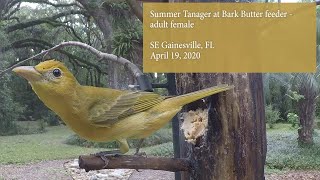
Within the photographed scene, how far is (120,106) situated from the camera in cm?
66

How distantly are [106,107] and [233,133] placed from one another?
185 millimetres

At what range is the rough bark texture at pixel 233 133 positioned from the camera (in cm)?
67

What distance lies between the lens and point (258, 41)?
2.40 ft

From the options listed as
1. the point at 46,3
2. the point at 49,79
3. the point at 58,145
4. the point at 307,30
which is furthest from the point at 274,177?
the point at 49,79

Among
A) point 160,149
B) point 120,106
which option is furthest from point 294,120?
point 120,106

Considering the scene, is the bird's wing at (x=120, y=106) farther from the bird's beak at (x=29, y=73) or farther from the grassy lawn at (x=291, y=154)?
the grassy lawn at (x=291, y=154)

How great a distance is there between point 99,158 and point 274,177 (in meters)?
2.24

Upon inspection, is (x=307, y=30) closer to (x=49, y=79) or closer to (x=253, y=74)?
(x=253, y=74)

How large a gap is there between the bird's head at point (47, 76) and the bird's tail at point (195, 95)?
15cm

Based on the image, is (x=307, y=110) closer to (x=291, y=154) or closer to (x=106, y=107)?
(x=291, y=154)
